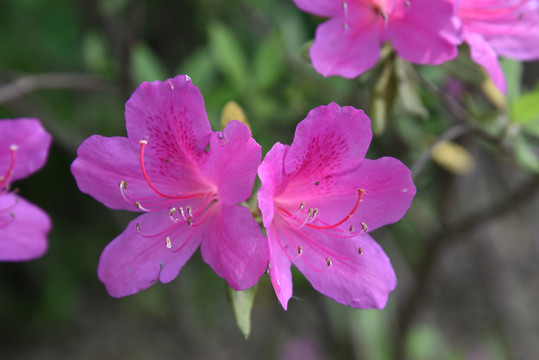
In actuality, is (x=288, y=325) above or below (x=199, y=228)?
below

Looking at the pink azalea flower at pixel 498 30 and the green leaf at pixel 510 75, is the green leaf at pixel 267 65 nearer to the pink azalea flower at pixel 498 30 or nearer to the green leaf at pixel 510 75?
the green leaf at pixel 510 75

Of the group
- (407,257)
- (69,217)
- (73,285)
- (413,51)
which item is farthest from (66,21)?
(413,51)

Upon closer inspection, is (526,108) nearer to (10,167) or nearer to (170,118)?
(170,118)

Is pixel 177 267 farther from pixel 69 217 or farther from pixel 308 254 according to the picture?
pixel 69 217

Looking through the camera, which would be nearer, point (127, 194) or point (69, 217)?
point (127, 194)

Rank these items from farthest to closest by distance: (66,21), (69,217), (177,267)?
1. (69,217)
2. (66,21)
3. (177,267)

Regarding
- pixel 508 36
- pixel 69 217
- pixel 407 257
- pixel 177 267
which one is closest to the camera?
pixel 177 267

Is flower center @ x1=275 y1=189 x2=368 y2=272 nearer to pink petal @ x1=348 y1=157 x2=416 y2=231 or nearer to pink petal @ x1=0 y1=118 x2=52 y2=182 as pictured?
pink petal @ x1=348 y1=157 x2=416 y2=231
